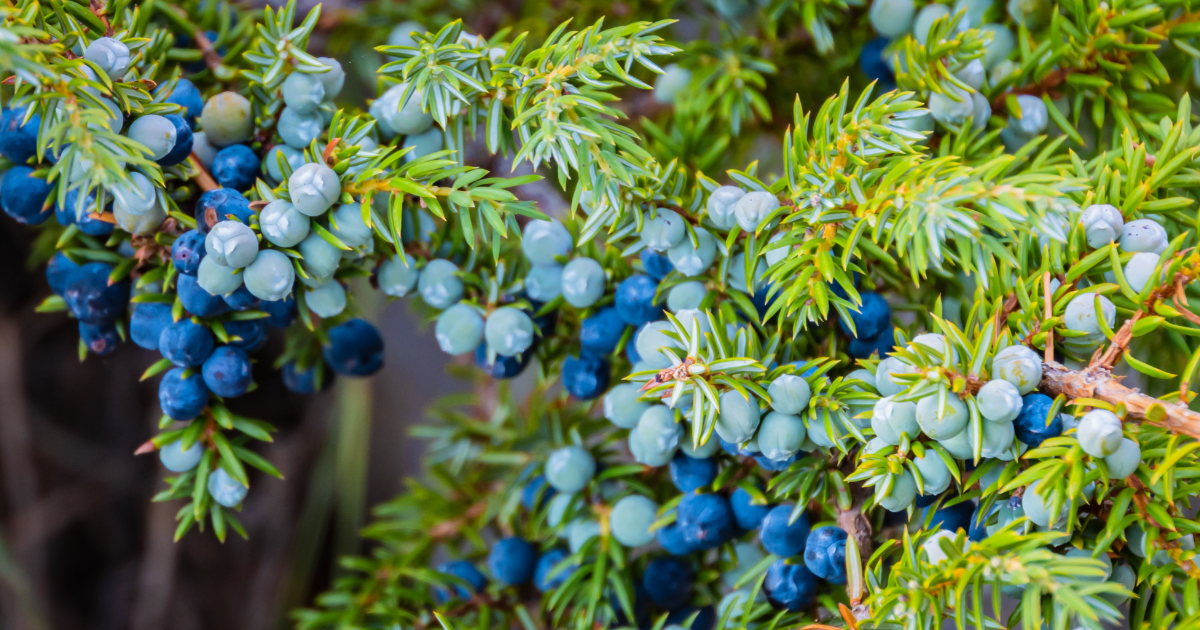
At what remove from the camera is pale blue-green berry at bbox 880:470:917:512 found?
12.8 inches

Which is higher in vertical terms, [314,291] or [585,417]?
[314,291]

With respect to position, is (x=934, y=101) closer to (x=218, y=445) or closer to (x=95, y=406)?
(x=218, y=445)

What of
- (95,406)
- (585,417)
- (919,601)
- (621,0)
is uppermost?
(621,0)

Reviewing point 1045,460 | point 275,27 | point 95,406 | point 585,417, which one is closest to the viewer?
point 1045,460

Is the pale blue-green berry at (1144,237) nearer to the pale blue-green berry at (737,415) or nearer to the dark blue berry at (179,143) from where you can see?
the pale blue-green berry at (737,415)

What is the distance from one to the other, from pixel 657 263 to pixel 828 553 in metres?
0.17

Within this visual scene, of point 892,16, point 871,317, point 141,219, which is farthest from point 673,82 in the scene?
point 141,219

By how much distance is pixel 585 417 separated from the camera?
56 cm

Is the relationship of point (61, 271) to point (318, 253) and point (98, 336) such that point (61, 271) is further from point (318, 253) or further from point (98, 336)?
point (318, 253)

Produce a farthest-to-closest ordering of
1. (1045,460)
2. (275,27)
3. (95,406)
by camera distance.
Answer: (95,406)
(275,27)
(1045,460)

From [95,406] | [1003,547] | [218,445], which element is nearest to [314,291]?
[218,445]

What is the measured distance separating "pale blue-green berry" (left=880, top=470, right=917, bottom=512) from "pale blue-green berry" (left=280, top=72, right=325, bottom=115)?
34 cm

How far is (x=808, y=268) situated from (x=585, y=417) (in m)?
0.26

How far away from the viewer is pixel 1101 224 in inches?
14.1
